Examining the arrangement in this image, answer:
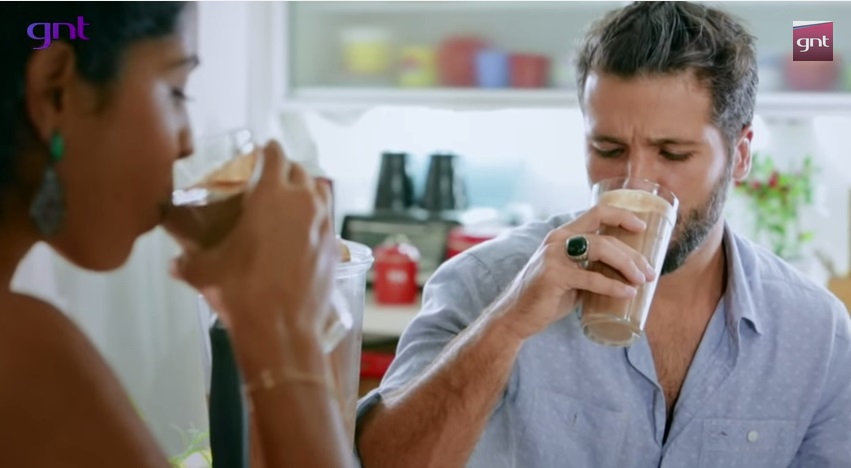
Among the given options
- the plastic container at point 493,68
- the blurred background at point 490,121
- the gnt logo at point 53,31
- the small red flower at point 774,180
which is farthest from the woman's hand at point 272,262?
the plastic container at point 493,68

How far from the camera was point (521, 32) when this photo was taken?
2.73 metres

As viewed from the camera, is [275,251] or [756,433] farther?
[756,433]

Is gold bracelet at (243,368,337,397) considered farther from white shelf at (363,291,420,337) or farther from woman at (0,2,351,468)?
white shelf at (363,291,420,337)

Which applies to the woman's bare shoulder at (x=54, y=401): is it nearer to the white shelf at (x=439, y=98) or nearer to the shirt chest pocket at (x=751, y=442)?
the shirt chest pocket at (x=751, y=442)

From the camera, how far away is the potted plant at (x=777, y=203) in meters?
2.43

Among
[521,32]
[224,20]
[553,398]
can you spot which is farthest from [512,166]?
[224,20]

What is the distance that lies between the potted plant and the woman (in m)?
2.07

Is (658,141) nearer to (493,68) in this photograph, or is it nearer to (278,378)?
(278,378)

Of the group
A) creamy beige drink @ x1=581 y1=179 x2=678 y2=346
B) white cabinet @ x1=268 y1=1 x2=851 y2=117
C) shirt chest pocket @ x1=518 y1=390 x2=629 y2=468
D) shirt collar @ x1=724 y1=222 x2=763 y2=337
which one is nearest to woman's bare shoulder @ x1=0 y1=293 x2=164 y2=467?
creamy beige drink @ x1=581 y1=179 x2=678 y2=346

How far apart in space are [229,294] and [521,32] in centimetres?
231

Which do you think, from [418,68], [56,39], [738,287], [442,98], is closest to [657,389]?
[738,287]

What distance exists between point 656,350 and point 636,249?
0.99 feet

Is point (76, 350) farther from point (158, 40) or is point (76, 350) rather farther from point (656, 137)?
point (656, 137)

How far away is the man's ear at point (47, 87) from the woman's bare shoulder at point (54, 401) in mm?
90
